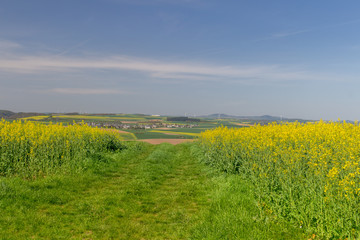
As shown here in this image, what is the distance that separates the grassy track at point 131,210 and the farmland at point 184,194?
0.09 ft

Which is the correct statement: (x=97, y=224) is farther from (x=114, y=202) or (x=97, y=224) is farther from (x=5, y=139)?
(x=5, y=139)

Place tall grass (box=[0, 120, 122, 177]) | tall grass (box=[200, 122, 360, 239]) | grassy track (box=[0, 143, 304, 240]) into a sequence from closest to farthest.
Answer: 1. tall grass (box=[200, 122, 360, 239])
2. grassy track (box=[0, 143, 304, 240])
3. tall grass (box=[0, 120, 122, 177])

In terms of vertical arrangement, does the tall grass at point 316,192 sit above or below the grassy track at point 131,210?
above

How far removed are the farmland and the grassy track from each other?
0.09 ft

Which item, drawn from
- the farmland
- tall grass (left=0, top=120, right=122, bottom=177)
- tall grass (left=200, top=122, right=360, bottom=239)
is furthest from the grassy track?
tall grass (left=0, top=120, right=122, bottom=177)

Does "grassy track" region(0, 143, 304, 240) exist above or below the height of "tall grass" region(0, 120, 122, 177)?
below

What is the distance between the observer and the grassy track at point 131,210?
20.4ft

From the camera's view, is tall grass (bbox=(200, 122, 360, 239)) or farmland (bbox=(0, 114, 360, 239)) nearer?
tall grass (bbox=(200, 122, 360, 239))

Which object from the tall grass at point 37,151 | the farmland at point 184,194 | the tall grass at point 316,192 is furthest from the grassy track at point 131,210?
the tall grass at point 37,151

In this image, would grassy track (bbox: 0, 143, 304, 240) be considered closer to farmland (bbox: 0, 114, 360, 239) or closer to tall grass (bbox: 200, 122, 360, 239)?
farmland (bbox: 0, 114, 360, 239)

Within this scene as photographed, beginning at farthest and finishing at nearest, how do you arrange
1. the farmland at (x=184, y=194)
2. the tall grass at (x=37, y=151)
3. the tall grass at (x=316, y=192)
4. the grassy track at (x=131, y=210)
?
the tall grass at (x=37, y=151)
the grassy track at (x=131, y=210)
the farmland at (x=184, y=194)
the tall grass at (x=316, y=192)

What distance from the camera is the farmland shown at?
19.5 ft

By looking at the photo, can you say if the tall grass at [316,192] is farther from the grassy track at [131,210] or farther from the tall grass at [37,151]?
the tall grass at [37,151]

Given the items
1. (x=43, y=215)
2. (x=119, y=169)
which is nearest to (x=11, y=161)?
(x=119, y=169)
